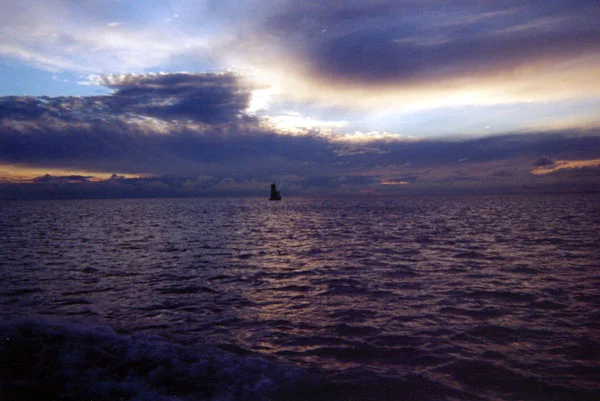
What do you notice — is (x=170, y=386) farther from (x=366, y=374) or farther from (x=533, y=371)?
(x=533, y=371)

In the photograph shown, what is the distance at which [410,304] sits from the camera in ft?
42.8

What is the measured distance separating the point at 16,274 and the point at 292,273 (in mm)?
15158

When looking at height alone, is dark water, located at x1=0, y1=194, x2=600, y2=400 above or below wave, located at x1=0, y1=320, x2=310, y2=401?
below

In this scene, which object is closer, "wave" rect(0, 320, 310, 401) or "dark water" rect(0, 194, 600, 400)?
"wave" rect(0, 320, 310, 401)

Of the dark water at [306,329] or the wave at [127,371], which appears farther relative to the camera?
the dark water at [306,329]

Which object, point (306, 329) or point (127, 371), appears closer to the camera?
point (127, 371)

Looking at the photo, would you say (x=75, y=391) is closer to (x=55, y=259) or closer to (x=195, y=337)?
(x=195, y=337)

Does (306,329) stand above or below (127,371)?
below

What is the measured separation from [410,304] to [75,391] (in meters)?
10.5

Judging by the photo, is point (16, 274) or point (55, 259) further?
point (55, 259)

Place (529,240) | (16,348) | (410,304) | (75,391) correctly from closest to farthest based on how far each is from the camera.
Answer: (75,391), (16,348), (410,304), (529,240)

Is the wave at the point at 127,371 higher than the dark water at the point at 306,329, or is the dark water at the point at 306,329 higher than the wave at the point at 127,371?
the wave at the point at 127,371

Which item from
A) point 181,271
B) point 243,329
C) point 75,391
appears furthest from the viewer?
point 181,271

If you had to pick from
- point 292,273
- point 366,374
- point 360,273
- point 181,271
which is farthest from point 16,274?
point 366,374
